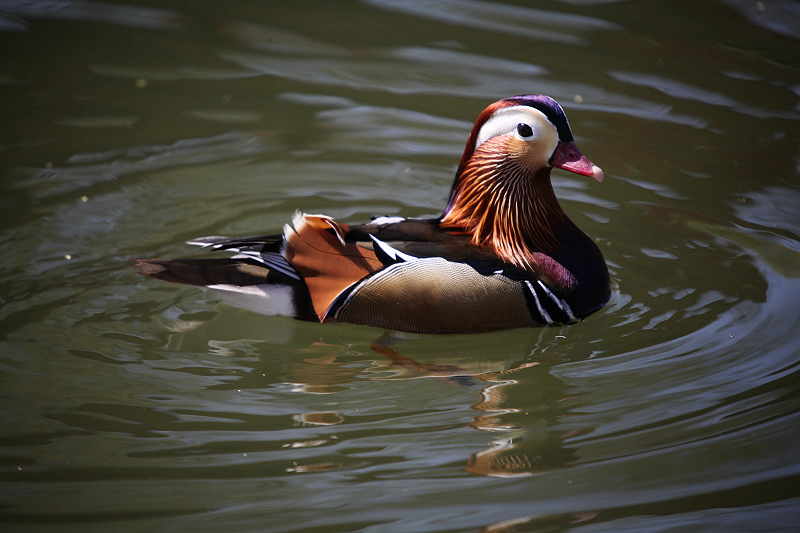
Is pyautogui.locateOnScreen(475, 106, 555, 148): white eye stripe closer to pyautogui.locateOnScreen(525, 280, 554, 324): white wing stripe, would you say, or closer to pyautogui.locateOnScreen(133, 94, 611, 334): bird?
pyautogui.locateOnScreen(133, 94, 611, 334): bird

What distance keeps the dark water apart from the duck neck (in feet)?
1.54

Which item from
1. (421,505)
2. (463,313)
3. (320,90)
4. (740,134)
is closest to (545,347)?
(463,313)

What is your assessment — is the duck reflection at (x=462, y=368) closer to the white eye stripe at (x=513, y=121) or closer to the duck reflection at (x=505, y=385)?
the duck reflection at (x=505, y=385)

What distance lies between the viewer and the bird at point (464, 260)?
12.5 feet

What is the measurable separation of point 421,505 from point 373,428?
1.60ft

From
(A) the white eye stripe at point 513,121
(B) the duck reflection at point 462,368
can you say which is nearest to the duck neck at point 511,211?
(A) the white eye stripe at point 513,121

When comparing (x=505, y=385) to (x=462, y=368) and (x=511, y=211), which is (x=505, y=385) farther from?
(x=511, y=211)

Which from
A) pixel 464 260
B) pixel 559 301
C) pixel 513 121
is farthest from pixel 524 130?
pixel 559 301

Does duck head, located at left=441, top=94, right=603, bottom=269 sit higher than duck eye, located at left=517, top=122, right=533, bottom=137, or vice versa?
duck eye, located at left=517, top=122, right=533, bottom=137

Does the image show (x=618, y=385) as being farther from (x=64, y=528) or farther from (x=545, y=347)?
(x=64, y=528)

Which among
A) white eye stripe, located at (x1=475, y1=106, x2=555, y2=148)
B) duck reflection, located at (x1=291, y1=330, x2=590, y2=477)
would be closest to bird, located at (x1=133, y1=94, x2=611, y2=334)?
white eye stripe, located at (x1=475, y1=106, x2=555, y2=148)

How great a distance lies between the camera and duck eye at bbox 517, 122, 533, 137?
390 cm

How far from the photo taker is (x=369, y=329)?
407 cm

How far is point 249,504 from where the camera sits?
9.48ft
